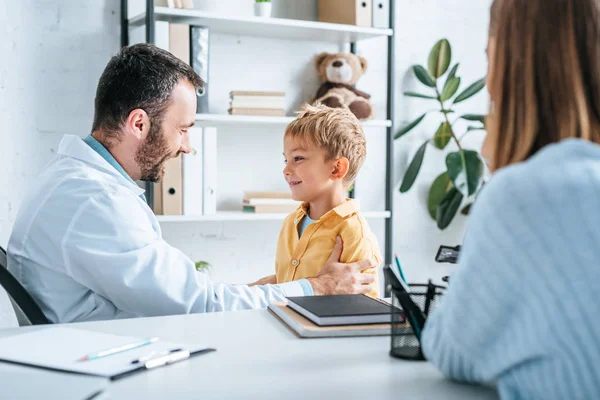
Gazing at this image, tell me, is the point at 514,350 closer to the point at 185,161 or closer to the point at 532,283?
the point at 532,283

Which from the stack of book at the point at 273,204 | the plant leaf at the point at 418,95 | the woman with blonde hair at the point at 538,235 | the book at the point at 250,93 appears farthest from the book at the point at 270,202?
the woman with blonde hair at the point at 538,235

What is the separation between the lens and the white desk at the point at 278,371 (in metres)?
0.84

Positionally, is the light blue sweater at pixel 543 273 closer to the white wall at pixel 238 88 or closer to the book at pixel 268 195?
the book at pixel 268 195

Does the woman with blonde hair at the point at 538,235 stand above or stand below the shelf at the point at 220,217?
above

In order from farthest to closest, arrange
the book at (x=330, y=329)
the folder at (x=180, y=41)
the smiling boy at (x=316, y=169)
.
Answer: the folder at (x=180, y=41)
the smiling boy at (x=316, y=169)
the book at (x=330, y=329)

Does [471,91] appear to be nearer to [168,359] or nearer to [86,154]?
[86,154]

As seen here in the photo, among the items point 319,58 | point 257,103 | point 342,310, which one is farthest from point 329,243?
point 319,58

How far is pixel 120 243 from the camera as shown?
4.83ft

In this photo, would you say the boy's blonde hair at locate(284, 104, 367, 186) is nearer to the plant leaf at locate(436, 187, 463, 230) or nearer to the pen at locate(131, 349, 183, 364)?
the pen at locate(131, 349, 183, 364)

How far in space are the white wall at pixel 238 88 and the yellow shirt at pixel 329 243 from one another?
1222 mm

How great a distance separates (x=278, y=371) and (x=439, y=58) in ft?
8.93

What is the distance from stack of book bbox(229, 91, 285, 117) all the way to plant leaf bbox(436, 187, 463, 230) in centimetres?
100

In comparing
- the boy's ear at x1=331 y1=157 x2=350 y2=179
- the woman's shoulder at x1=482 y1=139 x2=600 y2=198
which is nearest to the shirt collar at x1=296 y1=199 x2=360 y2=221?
the boy's ear at x1=331 y1=157 x2=350 y2=179

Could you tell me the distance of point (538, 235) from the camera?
2.29 feet
